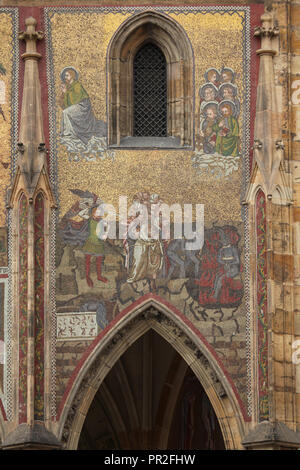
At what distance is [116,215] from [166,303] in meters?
1.66

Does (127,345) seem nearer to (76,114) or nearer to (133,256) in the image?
(133,256)

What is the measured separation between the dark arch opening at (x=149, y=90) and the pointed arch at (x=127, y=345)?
3.18 m

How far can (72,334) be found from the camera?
3462cm

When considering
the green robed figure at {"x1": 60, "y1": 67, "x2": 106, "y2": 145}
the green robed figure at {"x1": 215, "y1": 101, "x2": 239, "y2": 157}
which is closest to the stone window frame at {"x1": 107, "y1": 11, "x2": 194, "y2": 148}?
the green robed figure at {"x1": 60, "y1": 67, "x2": 106, "y2": 145}

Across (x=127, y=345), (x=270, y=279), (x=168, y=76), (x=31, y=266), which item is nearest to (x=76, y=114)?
(x=168, y=76)

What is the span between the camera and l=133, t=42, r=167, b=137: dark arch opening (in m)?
35.9

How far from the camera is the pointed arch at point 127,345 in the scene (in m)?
34.5

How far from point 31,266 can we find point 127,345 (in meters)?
2.05

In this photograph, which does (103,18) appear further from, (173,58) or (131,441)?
(131,441)

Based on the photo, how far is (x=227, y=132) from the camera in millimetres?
35438

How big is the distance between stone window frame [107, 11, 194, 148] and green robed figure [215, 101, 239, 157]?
463 millimetres

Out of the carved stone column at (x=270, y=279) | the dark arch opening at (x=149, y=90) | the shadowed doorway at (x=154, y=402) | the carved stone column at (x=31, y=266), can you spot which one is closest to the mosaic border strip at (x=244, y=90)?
the carved stone column at (x=270, y=279)

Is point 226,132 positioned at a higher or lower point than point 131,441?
higher

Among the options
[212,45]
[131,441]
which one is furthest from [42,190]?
[131,441]
